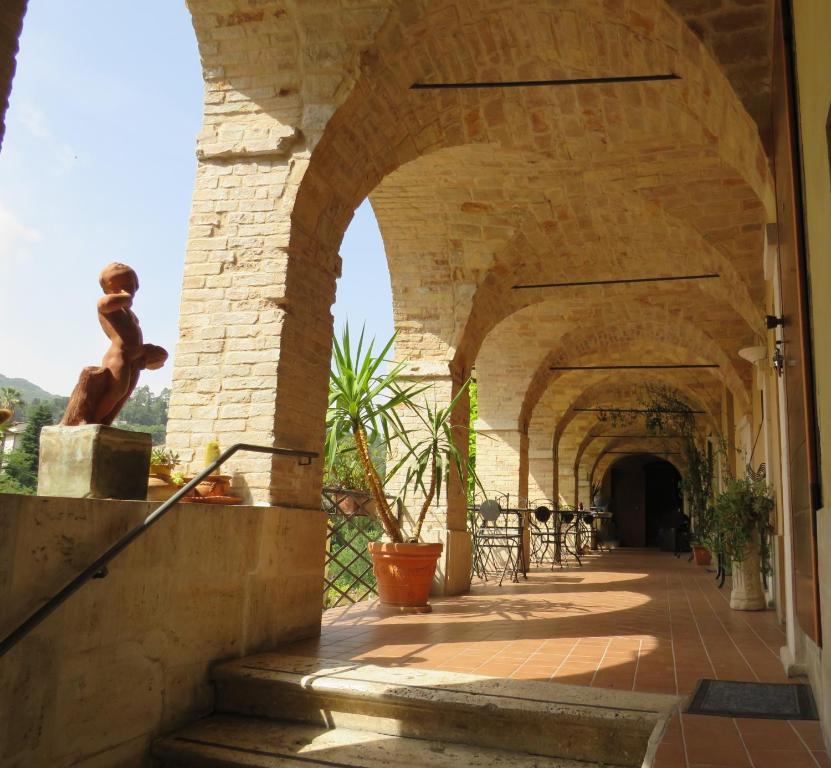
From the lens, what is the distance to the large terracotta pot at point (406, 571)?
657cm

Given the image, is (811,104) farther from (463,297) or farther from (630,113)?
(463,297)

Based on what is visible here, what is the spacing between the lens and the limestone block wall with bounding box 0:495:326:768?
2771mm

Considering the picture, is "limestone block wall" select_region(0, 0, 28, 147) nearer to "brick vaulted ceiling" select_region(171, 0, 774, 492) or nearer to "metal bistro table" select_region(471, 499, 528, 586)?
"brick vaulted ceiling" select_region(171, 0, 774, 492)

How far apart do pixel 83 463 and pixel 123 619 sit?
68 cm

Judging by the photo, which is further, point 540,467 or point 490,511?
point 540,467

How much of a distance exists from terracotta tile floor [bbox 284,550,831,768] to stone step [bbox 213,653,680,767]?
240mm

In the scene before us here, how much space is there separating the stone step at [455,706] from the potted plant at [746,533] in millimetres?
4136

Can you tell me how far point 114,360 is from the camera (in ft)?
11.8

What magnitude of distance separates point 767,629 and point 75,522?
5.01m

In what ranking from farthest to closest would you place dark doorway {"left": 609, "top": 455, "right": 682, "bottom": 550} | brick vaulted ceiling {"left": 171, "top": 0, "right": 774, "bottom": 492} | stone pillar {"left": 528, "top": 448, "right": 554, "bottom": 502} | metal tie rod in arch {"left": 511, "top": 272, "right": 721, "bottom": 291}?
dark doorway {"left": 609, "top": 455, "right": 682, "bottom": 550} → stone pillar {"left": 528, "top": 448, "right": 554, "bottom": 502} → metal tie rod in arch {"left": 511, "top": 272, "right": 721, "bottom": 291} → brick vaulted ceiling {"left": 171, "top": 0, "right": 774, "bottom": 492}

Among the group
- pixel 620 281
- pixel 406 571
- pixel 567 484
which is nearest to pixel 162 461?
pixel 406 571

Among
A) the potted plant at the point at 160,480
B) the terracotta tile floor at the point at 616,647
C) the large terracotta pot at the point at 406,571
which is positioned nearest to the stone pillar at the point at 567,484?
the terracotta tile floor at the point at 616,647

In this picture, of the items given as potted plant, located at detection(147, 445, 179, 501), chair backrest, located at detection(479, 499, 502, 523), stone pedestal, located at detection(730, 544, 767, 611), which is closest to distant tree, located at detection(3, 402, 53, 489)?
potted plant, located at detection(147, 445, 179, 501)

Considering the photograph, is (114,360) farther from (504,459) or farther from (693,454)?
(693,454)
